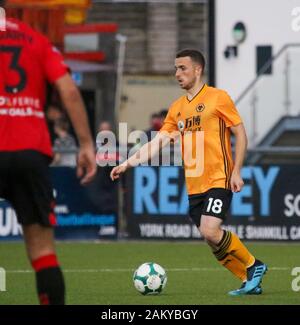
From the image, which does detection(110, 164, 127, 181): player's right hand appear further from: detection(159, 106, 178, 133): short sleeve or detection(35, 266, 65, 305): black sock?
detection(35, 266, 65, 305): black sock

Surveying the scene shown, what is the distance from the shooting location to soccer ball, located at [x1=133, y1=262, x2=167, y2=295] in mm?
11961

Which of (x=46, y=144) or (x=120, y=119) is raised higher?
(x=46, y=144)

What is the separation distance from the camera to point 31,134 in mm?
8250

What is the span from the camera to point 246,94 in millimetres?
21297

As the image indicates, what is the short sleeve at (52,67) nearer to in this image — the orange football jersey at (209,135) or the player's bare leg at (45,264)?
the player's bare leg at (45,264)

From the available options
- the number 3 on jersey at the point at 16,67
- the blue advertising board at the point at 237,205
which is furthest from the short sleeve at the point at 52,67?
the blue advertising board at the point at 237,205

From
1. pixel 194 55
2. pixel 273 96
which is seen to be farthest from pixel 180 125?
pixel 273 96

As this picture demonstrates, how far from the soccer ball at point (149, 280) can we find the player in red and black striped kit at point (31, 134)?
3678 millimetres

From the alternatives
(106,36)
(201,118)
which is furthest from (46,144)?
(106,36)

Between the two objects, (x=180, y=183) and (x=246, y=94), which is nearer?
(x=180, y=183)

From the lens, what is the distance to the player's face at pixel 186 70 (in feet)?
39.5

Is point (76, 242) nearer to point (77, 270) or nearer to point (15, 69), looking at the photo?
point (77, 270)

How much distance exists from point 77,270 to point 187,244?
4.60 meters

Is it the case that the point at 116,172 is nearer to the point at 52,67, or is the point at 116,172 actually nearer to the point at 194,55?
the point at 194,55
